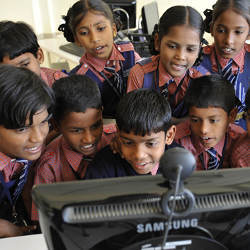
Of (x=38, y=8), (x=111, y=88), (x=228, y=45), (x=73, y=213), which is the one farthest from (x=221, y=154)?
(x=38, y=8)

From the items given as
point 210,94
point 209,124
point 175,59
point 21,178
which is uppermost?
point 175,59

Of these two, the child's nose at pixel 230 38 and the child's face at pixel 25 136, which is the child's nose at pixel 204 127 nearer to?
the child's nose at pixel 230 38

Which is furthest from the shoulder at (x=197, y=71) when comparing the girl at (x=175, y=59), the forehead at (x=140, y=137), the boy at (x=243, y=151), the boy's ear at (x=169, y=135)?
→ the forehead at (x=140, y=137)

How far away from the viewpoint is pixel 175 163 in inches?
16.8

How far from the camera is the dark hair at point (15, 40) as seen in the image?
1.47 m

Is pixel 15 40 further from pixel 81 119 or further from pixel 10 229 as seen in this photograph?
pixel 10 229

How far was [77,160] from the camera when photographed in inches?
49.3

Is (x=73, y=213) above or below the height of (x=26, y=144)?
above

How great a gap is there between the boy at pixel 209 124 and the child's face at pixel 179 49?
0.43 feet

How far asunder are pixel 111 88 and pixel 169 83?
38cm

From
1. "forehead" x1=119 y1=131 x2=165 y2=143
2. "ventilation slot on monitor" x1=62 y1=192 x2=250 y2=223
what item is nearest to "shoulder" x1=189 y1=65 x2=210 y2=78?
"forehead" x1=119 y1=131 x2=165 y2=143

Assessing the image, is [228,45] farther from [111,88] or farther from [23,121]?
[23,121]

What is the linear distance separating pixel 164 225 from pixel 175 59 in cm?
104

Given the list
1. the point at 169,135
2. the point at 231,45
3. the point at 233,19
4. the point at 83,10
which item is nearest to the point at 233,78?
the point at 231,45
